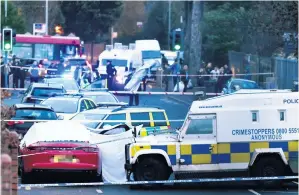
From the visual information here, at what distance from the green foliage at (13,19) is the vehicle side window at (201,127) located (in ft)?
179

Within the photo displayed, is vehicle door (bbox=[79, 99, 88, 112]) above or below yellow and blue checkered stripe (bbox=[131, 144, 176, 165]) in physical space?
above

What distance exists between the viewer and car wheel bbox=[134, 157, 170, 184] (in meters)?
16.8

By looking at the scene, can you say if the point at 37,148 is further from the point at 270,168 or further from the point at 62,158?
the point at 270,168

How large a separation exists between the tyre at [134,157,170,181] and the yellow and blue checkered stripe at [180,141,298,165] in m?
0.45

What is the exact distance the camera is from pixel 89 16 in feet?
265

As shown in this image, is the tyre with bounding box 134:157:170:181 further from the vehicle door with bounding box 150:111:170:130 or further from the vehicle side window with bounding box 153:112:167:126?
the vehicle side window with bounding box 153:112:167:126

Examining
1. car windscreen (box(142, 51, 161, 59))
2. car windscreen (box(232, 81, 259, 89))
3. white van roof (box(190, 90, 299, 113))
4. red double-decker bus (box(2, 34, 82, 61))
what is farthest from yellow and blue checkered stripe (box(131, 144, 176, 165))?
car windscreen (box(142, 51, 161, 59))

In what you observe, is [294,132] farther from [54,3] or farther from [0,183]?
[54,3]

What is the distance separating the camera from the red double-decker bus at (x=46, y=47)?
198 feet

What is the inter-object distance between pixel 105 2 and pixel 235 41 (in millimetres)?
26824

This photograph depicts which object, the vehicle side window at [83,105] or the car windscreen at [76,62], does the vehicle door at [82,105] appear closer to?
the vehicle side window at [83,105]

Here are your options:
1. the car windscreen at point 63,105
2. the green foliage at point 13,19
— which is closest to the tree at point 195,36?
the car windscreen at point 63,105

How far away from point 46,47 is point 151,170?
45444mm

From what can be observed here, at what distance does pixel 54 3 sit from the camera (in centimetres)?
7938
